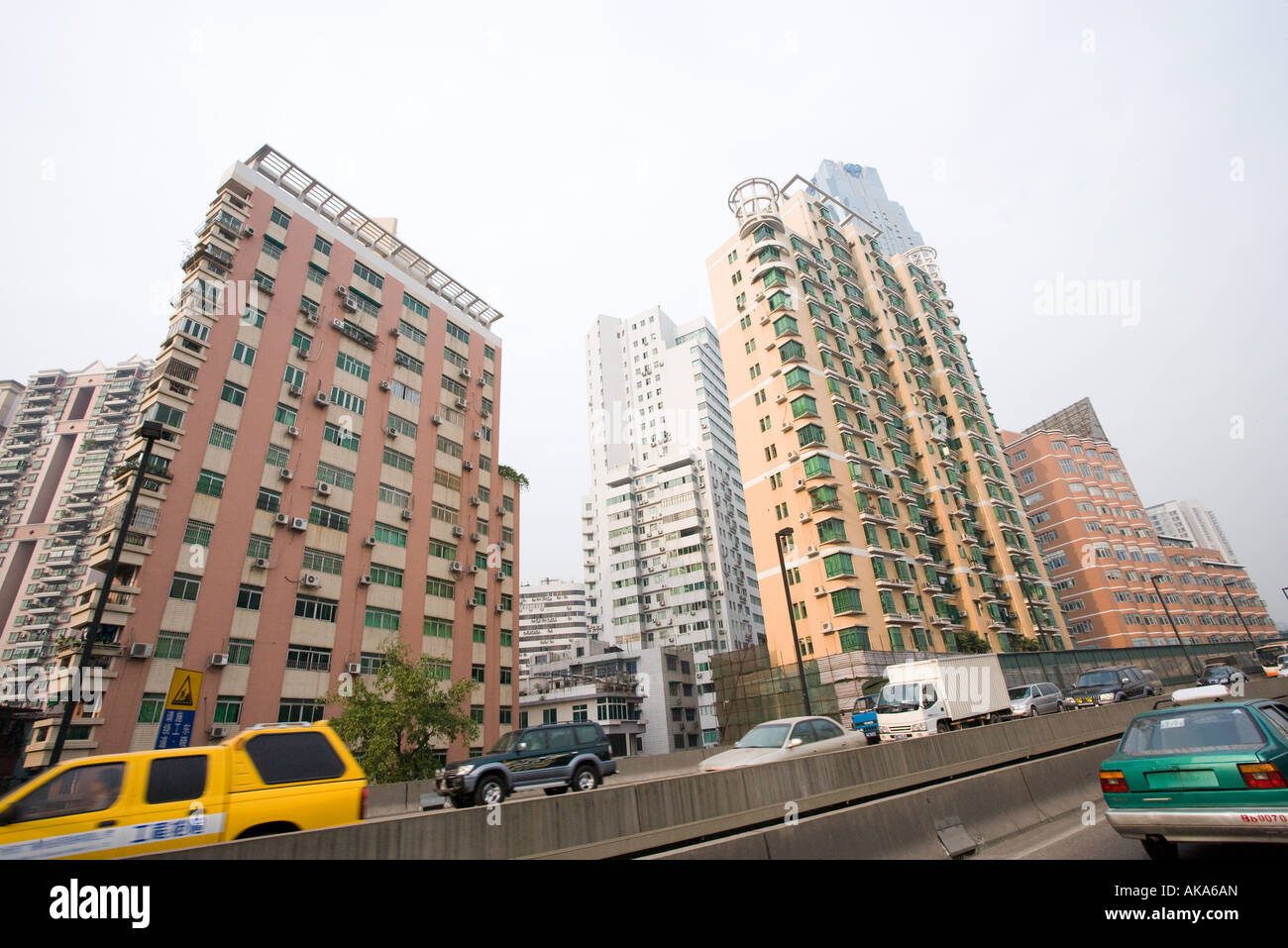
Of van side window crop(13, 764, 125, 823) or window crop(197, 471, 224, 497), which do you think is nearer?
van side window crop(13, 764, 125, 823)

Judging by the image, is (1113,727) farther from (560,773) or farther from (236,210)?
(236,210)

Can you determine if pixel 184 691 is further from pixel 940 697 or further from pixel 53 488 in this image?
pixel 53 488

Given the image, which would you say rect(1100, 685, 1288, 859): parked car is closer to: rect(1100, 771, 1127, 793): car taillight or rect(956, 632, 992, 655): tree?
rect(1100, 771, 1127, 793): car taillight

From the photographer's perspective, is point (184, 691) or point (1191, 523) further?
point (1191, 523)

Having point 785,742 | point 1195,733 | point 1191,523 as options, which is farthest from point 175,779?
point 1191,523

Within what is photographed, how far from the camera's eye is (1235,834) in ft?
17.5

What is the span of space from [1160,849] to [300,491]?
116 feet

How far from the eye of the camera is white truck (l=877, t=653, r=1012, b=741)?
17.1 metres

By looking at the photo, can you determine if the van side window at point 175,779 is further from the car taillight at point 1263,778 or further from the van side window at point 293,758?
the car taillight at point 1263,778

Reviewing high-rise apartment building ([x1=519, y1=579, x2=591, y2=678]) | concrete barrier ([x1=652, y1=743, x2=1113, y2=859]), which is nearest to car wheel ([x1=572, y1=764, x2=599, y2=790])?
concrete barrier ([x1=652, y1=743, x2=1113, y2=859])

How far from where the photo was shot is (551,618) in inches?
4855

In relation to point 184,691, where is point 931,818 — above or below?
below
